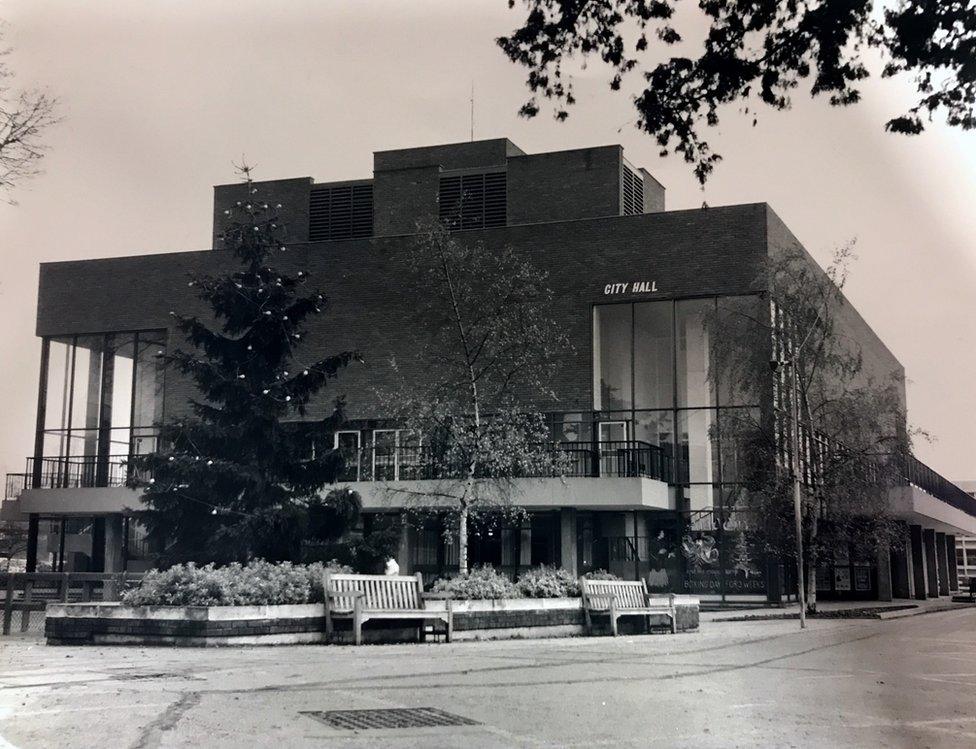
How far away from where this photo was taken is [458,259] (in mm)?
24531

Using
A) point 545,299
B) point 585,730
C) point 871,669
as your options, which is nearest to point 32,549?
point 545,299

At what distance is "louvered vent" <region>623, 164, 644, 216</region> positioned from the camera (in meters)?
40.2

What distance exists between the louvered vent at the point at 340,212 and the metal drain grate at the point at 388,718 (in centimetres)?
3473

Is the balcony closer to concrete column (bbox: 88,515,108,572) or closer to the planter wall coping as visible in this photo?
concrete column (bbox: 88,515,108,572)

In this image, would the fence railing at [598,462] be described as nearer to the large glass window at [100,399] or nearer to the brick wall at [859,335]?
the brick wall at [859,335]

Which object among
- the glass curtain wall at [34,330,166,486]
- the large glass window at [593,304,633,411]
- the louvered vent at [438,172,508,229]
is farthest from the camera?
the glass curtain wall at [34,330,166,486]

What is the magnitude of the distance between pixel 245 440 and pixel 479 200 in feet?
67.1

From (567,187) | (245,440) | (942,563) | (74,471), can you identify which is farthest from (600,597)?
(942,563)

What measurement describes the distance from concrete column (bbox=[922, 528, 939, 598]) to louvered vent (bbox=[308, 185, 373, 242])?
3018cm

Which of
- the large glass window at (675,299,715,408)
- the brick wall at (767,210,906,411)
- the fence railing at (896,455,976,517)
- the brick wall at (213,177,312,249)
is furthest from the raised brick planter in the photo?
the brick wall at (213,177,312,249)

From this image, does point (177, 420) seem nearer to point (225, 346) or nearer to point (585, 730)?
point (225, 346)

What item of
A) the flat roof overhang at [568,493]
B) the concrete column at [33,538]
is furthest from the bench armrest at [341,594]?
the concrete column at [33,538]

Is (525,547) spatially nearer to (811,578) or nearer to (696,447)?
(696,447)

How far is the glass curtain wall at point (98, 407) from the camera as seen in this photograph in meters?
41.5
